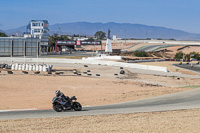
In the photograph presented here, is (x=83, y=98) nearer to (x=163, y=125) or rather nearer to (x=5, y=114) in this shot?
(x=5, y=114)

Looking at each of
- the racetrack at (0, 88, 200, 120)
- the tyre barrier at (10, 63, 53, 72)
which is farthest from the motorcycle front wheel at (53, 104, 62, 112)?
the tyre barrier at (10, 63, 53, 72)

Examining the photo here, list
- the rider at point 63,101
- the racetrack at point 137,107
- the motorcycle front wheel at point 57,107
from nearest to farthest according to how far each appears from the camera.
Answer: the racetrack at point 137,107
the rider at point 63,101
the motorcycle front wheel at point 57,107

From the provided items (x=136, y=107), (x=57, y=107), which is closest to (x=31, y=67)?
(x=136, y=107)

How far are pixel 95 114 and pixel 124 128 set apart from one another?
3846 millimetres

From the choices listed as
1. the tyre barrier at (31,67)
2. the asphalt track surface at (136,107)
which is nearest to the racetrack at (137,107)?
the asphalt track surface at (136,107)

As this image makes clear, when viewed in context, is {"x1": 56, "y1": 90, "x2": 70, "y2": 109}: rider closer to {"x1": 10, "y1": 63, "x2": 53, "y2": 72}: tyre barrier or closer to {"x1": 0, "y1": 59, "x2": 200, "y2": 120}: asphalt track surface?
{"x1": 0, "y1": 59, "x2": 200, "y2": 120}: asphalt track surface

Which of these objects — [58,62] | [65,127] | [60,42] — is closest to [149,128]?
[65,127]

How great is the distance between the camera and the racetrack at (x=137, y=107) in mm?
17688

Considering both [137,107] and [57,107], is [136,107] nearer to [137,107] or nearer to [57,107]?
[137,107]

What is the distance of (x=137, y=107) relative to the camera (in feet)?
68.7

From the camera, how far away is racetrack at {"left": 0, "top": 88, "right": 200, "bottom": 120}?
58.0 ft

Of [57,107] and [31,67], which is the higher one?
[31,67]

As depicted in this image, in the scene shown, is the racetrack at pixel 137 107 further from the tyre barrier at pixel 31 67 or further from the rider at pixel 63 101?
the tyre barrier at pixel 31 67

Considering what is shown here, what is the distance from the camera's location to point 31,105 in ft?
72.9
